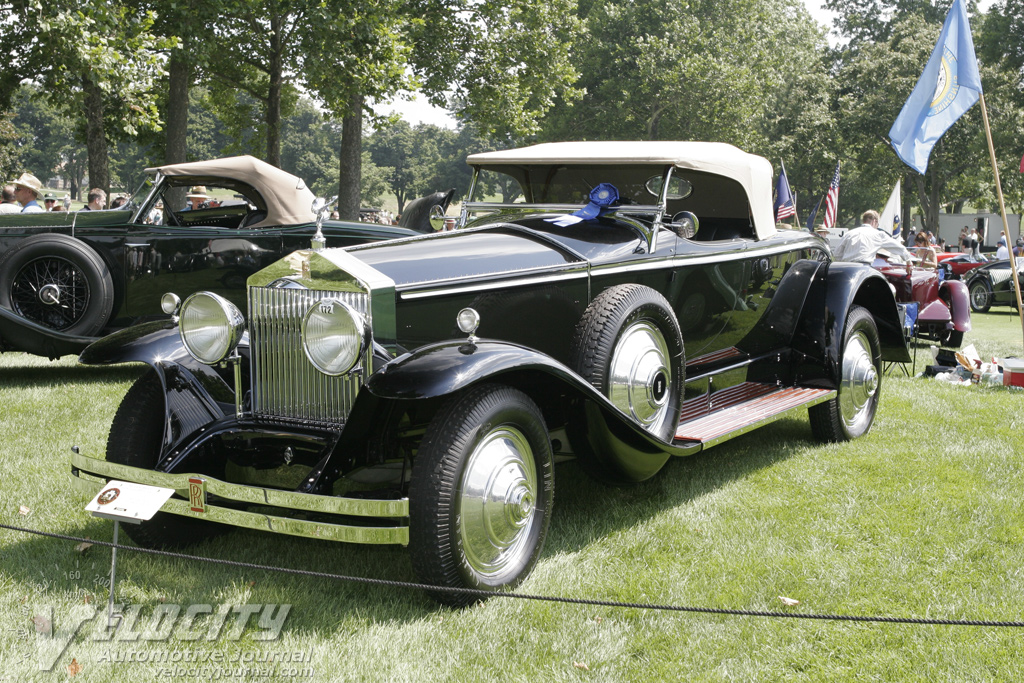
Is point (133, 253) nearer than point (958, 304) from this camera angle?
Yes

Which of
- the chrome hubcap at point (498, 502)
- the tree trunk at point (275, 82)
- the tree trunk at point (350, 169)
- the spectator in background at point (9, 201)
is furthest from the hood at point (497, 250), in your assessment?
the tree trunk at point (350, 169)

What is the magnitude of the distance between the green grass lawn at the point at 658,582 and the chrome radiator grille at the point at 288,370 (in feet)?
2.23

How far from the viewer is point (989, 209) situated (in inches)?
1841

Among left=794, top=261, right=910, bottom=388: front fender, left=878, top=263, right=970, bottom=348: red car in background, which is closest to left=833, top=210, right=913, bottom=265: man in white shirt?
left=878, top=263, right=970, bottom=348: red car in background

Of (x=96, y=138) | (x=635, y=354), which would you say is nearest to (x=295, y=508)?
(x=635, y=354)

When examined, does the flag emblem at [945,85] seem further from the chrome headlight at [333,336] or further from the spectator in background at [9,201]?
the spectator in background at [9,201]

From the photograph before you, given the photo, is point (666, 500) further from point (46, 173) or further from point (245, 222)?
point (46, 173)

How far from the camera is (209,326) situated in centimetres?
379

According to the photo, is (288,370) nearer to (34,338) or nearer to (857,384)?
(857,384)

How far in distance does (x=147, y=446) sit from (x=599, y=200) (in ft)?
8.48

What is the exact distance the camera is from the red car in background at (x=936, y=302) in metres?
9.87

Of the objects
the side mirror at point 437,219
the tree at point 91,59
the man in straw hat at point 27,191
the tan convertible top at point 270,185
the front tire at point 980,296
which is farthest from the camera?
the front tire at point 980,296

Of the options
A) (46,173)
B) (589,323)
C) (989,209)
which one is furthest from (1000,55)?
(46,173)

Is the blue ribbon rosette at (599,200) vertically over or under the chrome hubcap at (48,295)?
over
